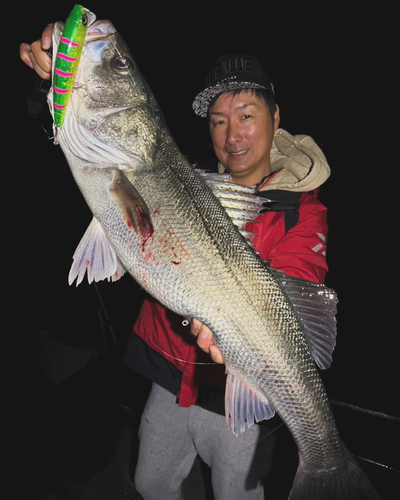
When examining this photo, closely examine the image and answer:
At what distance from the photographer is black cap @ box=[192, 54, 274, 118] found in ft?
6.49

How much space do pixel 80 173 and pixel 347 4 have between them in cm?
1988

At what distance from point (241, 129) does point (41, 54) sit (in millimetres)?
1138

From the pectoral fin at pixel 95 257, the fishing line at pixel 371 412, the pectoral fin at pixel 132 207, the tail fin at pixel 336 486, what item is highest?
the pectoral fin at pixel 132 207

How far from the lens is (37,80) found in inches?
56.7

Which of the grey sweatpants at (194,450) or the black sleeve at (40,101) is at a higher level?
the black sleeve at (40,101)

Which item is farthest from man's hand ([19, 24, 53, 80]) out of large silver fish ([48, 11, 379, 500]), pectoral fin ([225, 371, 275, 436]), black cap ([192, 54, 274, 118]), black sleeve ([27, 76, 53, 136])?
pectoral fin ([225, 371, 275, 436])

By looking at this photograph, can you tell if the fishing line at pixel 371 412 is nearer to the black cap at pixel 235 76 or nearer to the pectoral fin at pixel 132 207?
the pectoral fin at pixel 132 207

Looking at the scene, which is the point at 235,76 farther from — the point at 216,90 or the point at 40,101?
the point at 40,101

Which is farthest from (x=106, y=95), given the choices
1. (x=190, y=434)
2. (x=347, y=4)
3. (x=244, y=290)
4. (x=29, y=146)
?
(x=347, y=4)

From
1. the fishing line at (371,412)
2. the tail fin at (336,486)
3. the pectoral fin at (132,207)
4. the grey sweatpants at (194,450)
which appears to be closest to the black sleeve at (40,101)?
the pectoral fin at (132,207)

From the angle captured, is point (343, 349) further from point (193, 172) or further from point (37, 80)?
point (37, 80)

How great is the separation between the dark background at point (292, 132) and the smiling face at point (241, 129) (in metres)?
1.12

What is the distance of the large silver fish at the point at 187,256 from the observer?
4.19 feet

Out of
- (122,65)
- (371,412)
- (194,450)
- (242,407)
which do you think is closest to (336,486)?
(242,407)
